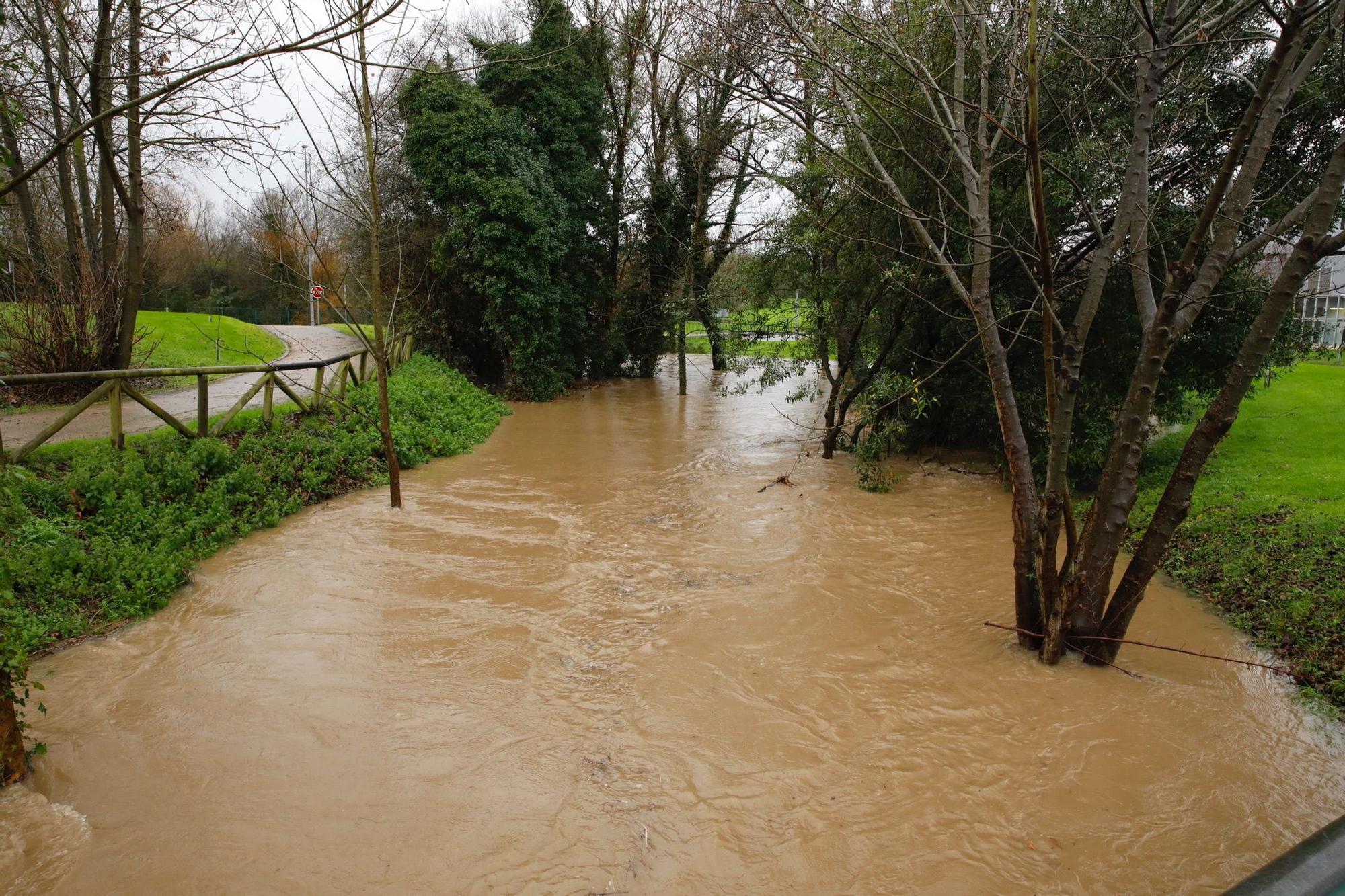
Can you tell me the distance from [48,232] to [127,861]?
52.1ft

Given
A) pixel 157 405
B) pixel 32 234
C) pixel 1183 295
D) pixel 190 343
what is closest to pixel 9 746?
pixel 1183 295

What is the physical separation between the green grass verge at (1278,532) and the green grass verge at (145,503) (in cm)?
820

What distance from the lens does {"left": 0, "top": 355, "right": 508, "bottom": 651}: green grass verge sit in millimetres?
5965

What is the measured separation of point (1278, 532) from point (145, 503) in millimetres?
11112

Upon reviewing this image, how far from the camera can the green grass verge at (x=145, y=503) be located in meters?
5.96

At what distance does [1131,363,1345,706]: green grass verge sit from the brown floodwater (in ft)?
1.12

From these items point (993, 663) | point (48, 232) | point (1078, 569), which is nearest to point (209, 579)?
point (993, 663)

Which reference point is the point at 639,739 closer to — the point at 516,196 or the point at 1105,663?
the point at 1105,663

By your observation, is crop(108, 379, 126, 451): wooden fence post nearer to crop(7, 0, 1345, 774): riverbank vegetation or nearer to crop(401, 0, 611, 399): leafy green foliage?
crop(7, 0, 1345, 774): riverbank vegetation

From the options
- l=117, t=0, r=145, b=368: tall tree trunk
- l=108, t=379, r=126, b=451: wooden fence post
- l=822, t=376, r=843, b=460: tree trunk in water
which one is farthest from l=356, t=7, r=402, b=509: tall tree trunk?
l=822, t=376, r=843, b=460: tree trunk in water

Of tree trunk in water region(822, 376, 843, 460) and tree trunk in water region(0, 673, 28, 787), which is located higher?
tree trunk in water region(822, 376, 843, 460)

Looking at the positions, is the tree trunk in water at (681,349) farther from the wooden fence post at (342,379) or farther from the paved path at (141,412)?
the wooden fence post at (342,379)

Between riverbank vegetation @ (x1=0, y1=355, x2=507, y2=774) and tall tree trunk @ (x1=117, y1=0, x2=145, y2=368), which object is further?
tall tree trunk @ (x1=117, y1=0, x2=145, y2=368)

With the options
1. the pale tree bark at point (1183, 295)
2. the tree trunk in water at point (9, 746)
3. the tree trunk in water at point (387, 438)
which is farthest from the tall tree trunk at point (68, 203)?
the pale tree bark at point (1183, 295)
